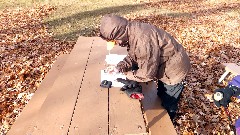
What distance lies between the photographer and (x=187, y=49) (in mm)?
7734

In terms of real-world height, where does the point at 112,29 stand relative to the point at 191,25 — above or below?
above

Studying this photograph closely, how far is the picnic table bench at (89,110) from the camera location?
9.27ft

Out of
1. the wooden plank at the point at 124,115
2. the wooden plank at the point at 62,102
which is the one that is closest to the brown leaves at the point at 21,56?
the wooden plank at the point at 62,102

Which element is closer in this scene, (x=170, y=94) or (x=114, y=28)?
(x=114, y=28)

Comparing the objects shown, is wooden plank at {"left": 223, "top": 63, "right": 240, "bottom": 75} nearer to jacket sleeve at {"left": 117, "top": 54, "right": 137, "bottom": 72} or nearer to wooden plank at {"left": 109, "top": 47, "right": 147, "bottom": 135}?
jacket sleeve at {"left": 117, "top": 54, "right": 137, "bottom": 72}

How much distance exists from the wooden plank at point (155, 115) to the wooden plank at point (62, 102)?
102 centimetres

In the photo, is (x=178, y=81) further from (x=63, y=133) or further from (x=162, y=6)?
(x=162, y=6)

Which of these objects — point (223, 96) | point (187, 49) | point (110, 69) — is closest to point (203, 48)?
point (187, 49)

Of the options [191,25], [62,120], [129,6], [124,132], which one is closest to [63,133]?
[62,120]

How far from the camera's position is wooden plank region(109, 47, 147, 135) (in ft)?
9.11

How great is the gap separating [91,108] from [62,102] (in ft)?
1.39

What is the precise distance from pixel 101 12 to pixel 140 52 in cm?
904

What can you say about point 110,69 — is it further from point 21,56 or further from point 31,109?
point 21,56

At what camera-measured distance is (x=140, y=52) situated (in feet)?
10.3
